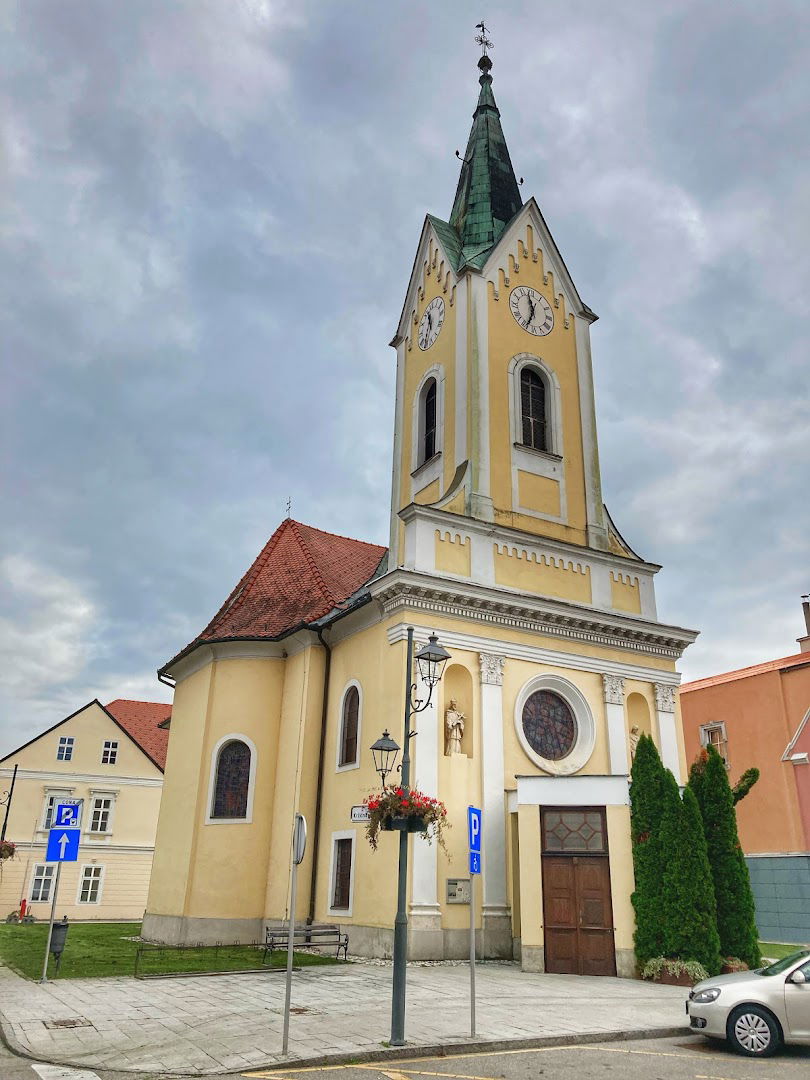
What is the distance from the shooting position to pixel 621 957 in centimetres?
1623

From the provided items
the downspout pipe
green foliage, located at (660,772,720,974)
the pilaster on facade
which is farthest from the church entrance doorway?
the downspout pipe

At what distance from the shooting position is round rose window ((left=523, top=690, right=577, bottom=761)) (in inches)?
843

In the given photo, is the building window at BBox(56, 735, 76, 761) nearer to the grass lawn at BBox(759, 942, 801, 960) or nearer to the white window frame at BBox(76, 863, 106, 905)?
the white window frame at BBox(76, 863, 106, 905)

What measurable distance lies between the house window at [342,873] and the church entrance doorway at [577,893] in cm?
527

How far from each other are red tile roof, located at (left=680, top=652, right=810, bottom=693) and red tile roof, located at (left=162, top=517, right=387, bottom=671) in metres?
12.5

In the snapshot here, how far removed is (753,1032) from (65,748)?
36.8 m

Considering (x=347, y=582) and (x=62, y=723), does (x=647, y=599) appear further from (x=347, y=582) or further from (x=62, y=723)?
(x=62, y=723)

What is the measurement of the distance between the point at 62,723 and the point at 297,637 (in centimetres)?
2185

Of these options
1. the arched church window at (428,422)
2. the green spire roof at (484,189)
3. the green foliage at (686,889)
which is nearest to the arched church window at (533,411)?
the arched church window at (428,422)

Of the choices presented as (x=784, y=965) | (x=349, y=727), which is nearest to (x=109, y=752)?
(x=349, y=727)

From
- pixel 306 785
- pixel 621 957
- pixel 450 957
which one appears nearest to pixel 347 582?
pixel 306 785

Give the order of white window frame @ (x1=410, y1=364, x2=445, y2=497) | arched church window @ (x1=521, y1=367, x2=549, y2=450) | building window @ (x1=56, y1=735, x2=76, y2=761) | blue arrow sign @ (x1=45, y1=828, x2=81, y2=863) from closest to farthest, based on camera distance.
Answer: blue arrow sign @ (x1=45, y1=828, x2=81, y2=863), white window frame @ (x1=410, y1=364, x2=445, y2=497), arched church window @ (x1=521, y1=367, x2=549, y2=450), building window @ (x1=56, y1=735, x2=76, y2=761)

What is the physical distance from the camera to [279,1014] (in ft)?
36.6

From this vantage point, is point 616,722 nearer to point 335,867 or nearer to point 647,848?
point 647,848
